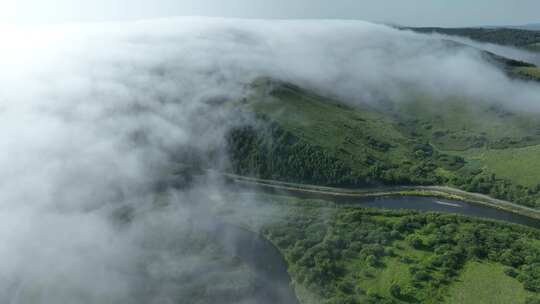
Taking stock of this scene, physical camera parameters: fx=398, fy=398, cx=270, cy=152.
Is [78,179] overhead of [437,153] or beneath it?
beneath

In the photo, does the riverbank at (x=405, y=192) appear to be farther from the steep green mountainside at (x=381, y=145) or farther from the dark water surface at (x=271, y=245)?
the steep green mountainside at (x=381, y=145)

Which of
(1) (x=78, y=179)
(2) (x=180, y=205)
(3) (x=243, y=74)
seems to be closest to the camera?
(2) (x=180, y=205)

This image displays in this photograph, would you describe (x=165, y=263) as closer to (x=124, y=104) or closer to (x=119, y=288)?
(x=119, y=288)

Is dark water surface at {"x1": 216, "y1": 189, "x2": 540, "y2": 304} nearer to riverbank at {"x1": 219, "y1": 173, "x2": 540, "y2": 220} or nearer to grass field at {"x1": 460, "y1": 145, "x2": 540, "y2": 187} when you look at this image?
riverbank at {"x1": 219, "y1": 173, "x2": 540, "y2": 220}

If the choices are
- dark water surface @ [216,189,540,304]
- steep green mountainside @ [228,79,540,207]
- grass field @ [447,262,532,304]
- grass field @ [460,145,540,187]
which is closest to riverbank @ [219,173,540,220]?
dark water surface @ [216,189,540,304]

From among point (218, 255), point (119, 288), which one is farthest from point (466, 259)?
point (119, 288)

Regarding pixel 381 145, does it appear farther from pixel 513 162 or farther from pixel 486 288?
pixel 486 288

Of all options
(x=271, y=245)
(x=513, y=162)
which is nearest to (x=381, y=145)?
(x=513, y=162)
